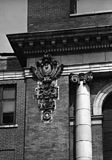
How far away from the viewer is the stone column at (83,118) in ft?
79.3

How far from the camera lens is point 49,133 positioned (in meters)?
24.7

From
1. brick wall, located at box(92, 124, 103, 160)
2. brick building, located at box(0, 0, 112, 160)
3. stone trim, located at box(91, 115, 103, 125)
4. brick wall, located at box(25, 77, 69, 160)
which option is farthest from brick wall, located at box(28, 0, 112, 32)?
brick wall, located at box(92, 124, 103, 160)

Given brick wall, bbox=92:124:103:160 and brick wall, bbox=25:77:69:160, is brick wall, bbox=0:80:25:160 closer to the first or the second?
brick wall, bbox=25:77:69:160

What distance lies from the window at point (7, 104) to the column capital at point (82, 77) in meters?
3.34

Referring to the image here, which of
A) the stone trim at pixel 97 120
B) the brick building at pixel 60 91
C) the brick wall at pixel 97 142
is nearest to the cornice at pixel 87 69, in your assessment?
the brick building at pixel 60 91

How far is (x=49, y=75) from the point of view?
84.8ft

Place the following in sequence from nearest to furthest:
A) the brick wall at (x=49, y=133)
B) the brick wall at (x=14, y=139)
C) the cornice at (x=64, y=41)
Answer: the brick wall at (x=49, y=133)
the cornice at (x=64, y=41)
the brick wall at (x=14, y=139)

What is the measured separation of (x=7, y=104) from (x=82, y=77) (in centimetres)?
407

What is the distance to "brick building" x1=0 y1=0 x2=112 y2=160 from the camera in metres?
24.6

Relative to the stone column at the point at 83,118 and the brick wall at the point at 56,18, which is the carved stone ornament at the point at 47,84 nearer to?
the stone column at the point at 83,118

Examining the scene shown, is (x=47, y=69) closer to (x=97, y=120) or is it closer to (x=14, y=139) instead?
(x=97, y=120)

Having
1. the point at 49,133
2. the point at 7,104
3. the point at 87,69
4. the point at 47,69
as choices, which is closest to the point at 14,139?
the point at 7,104

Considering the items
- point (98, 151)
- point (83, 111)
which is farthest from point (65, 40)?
point (98, 151)

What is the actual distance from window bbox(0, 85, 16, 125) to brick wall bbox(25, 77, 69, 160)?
4.63 feet
